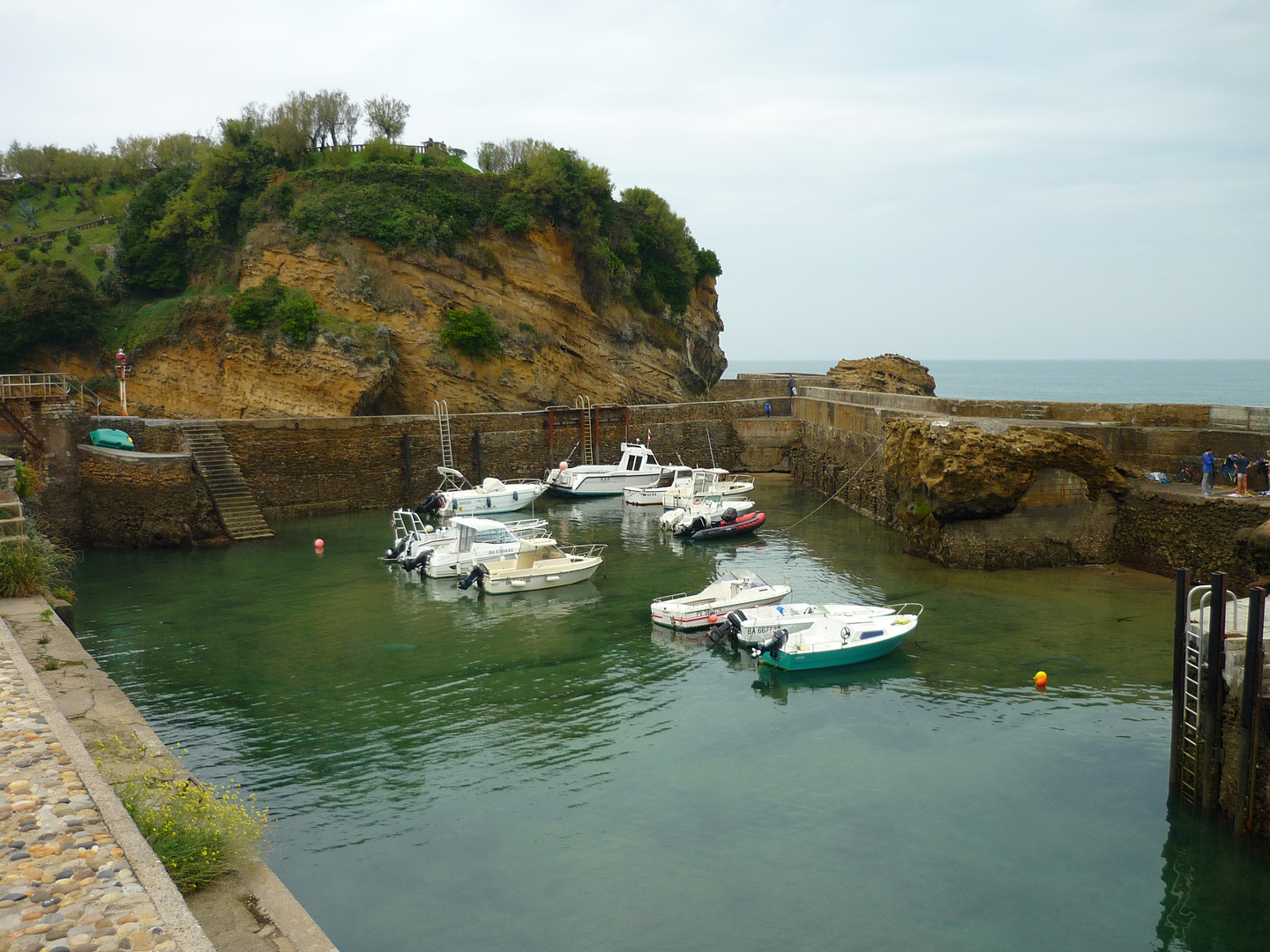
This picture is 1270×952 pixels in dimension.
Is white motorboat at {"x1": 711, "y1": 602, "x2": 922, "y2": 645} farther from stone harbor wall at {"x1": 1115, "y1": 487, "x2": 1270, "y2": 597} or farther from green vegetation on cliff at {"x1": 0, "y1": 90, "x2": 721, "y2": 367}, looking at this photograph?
green vegetation on cliff at {"x1": 0, "y1": 90, "x2": 721, "y2": 367}

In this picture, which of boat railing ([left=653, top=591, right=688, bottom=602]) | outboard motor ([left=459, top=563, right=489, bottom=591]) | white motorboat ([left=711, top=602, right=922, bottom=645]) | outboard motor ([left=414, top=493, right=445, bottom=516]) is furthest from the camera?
outboard motor ([left=414, top=493, right=445, bottom=516])

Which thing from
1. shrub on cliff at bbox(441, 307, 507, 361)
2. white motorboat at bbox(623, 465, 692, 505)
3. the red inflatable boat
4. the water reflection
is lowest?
the water reflection

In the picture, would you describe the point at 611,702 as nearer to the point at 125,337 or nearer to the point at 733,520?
the point at 733,520

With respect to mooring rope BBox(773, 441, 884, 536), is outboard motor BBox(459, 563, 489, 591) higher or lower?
lower

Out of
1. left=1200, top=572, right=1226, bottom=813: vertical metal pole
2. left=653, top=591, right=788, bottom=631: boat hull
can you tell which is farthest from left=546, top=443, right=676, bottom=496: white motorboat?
left=1200, top=572, right=1226, bottom=813: vertical metal pole

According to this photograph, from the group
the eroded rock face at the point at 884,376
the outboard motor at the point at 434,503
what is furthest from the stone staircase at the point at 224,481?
the eroded rock face at the point at 884,376

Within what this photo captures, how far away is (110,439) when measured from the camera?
88.1ft

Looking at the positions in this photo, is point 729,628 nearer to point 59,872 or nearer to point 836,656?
point 836,656

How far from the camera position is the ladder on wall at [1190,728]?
10.3 m

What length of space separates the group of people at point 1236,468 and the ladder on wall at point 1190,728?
1062 cm

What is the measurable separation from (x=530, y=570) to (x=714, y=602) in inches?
197

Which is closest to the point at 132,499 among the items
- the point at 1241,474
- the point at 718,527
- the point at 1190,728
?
the point at 718,527

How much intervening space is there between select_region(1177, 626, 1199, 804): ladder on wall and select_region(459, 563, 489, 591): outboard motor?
566 inches

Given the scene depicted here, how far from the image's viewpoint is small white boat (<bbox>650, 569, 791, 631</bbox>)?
17922 millimetres
